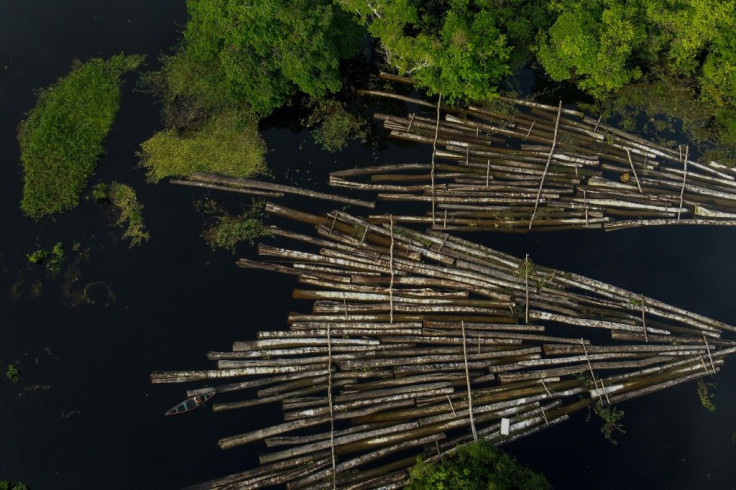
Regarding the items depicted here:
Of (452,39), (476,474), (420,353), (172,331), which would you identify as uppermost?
(452,39)

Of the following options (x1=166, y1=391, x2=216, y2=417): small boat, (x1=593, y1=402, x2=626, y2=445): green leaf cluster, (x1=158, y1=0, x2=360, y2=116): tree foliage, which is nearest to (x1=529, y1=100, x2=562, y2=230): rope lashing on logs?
(x1=593, y1=402, x2=626, y2=445): green leaf cluster

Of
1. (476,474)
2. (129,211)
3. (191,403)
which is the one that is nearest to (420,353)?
(476,474)

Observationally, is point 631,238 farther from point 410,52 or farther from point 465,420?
point 410,52

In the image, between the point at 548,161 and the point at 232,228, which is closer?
the point at 232,228

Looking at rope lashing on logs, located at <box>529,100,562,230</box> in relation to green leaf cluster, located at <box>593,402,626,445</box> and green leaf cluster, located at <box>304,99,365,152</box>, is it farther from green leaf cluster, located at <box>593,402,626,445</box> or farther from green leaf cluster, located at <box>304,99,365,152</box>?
green leaf cluster, located at <box>304,99,365,152</box>

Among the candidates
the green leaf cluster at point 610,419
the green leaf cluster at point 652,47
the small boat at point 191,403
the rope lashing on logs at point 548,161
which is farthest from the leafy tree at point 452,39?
the small boat at point 191,403

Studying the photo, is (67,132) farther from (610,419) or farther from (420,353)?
(610,419)
